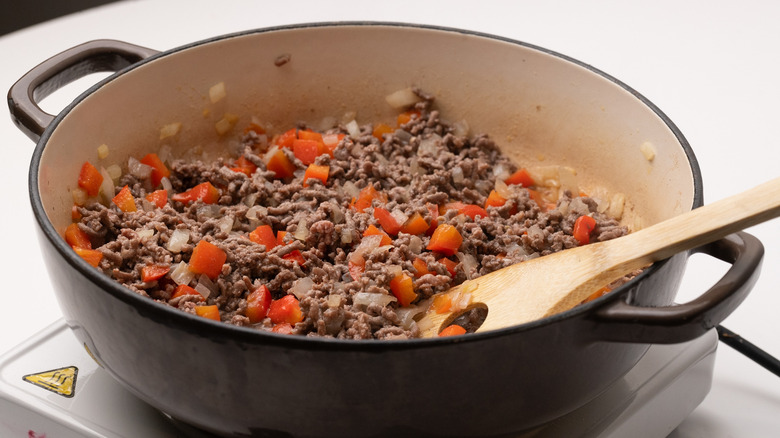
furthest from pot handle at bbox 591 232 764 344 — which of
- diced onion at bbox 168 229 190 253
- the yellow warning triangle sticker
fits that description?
the yellow warning triangle sticker

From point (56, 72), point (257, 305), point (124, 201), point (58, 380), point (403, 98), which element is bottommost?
point (58, 380)

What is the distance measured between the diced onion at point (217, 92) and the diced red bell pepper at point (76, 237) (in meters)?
0.54

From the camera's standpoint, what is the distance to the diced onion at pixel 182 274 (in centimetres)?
160

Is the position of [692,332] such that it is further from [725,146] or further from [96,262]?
[725,146]

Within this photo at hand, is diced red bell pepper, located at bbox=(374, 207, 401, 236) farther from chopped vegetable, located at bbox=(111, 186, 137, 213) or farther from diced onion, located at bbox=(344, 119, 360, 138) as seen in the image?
chopped vegetable, located at bbox=(111, 186, 137, 213)

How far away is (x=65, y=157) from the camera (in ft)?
5.42

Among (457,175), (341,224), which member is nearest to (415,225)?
(341,224)

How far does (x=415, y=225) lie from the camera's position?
5.80ft

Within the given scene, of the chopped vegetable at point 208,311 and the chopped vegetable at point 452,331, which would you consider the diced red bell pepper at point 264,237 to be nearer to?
the chopped vegetable at point 208,311

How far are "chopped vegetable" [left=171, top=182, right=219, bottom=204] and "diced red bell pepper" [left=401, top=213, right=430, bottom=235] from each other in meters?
0.47

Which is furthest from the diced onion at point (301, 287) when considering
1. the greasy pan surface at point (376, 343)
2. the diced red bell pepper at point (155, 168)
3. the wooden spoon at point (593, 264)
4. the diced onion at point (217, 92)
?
the diced onion at point (217, 92)

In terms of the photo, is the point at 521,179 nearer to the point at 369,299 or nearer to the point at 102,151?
the point at 369,299

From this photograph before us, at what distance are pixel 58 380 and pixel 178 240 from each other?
35 centimetres

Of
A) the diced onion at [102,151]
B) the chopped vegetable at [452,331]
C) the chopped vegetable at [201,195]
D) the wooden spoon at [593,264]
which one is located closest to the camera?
the wooden spoon at [593,264]
